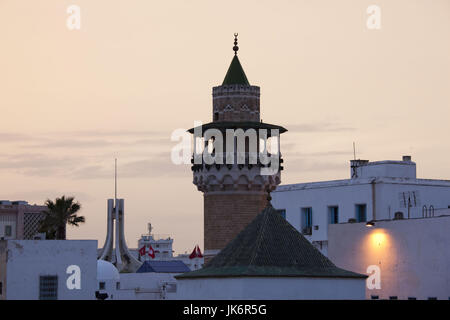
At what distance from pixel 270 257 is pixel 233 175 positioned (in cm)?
2197

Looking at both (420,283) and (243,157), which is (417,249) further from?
(243,157)

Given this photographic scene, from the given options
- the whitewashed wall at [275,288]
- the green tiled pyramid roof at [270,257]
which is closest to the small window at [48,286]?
the green tiled pyramid roof at [270,257]

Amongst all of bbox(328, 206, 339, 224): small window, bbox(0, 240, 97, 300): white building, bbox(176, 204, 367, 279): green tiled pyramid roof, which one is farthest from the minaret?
bbox(176, 204, 367, 279): green tiled pyramid roof

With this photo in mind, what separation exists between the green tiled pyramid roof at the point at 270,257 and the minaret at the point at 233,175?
1787 cm

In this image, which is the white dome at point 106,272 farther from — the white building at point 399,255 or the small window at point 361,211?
the white building at point 399,255

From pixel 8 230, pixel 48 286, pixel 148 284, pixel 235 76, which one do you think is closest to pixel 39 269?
pixel 48 286

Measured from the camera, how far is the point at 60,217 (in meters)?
101

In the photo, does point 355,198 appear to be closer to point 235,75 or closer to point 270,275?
point 235,75

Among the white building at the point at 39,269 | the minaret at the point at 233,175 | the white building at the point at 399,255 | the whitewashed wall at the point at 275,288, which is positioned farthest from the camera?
the minaret at the point at 233,175

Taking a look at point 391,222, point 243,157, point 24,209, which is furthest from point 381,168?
point 24,209

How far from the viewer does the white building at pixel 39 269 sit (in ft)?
245

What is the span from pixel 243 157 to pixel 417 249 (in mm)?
18035

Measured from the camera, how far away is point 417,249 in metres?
62.2
